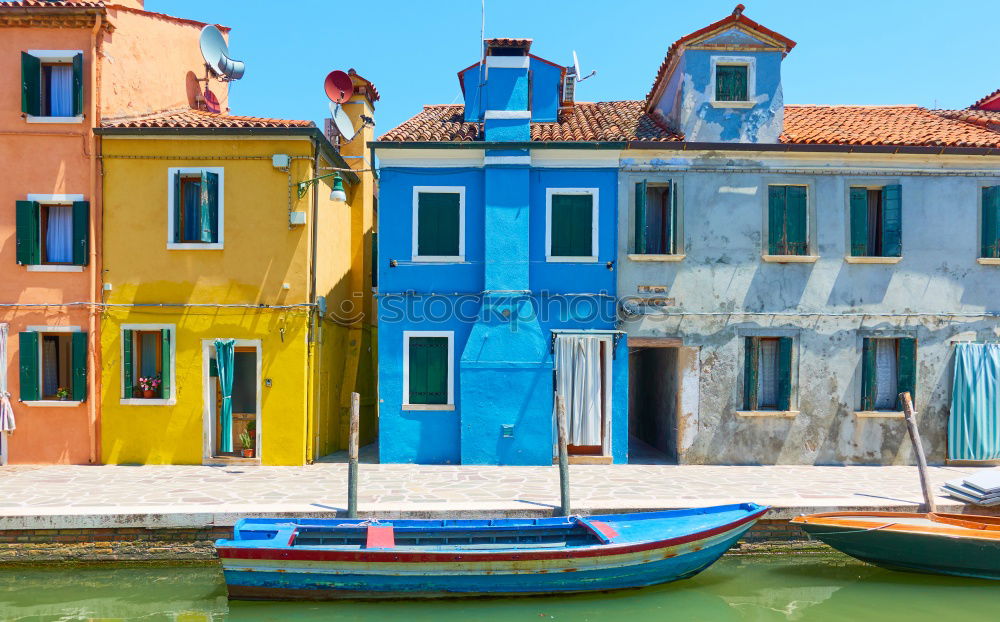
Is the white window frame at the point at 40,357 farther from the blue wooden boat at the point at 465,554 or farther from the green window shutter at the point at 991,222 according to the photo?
the green window shutter at the point at 991,222

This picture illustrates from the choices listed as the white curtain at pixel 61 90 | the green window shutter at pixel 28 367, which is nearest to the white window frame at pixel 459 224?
the white curtain at pixel 61 90

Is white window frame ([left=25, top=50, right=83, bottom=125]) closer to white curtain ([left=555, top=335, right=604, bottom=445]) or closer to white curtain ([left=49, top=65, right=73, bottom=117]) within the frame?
white curtain ([left=49, top=65, right=73, bottom=117])

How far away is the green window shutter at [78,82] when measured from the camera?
1420 cm

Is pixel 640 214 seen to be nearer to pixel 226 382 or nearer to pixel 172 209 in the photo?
pixel 226 382

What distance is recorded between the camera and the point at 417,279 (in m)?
14.8

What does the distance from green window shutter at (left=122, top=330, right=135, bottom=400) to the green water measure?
4366 mm

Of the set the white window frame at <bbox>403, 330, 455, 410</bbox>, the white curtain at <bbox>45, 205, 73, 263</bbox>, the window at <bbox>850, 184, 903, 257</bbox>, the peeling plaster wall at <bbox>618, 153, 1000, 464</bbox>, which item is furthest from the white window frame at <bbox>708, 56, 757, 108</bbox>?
the white curtain at <bbox>45, 205, 73, 263</bbox>

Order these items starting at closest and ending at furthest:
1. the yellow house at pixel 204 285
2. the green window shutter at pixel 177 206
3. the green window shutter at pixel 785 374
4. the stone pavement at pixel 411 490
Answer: the stone pavement at pixel 411 490, the yellow house at pixel 204 285, the green window shutter at pixel 177 206, the green window shutter at pixel 785 374

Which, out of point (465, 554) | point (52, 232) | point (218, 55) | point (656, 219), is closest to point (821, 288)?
point (656, 219)

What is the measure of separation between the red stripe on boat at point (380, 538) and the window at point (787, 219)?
9.44 metres

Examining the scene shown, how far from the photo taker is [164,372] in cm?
1427

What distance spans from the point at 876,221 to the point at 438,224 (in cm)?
893

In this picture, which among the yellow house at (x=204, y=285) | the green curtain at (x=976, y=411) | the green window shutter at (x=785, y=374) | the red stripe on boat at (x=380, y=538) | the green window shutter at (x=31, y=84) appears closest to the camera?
the red stripe on boat at (x=380, y=538)

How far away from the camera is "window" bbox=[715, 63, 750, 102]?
49.1ft
